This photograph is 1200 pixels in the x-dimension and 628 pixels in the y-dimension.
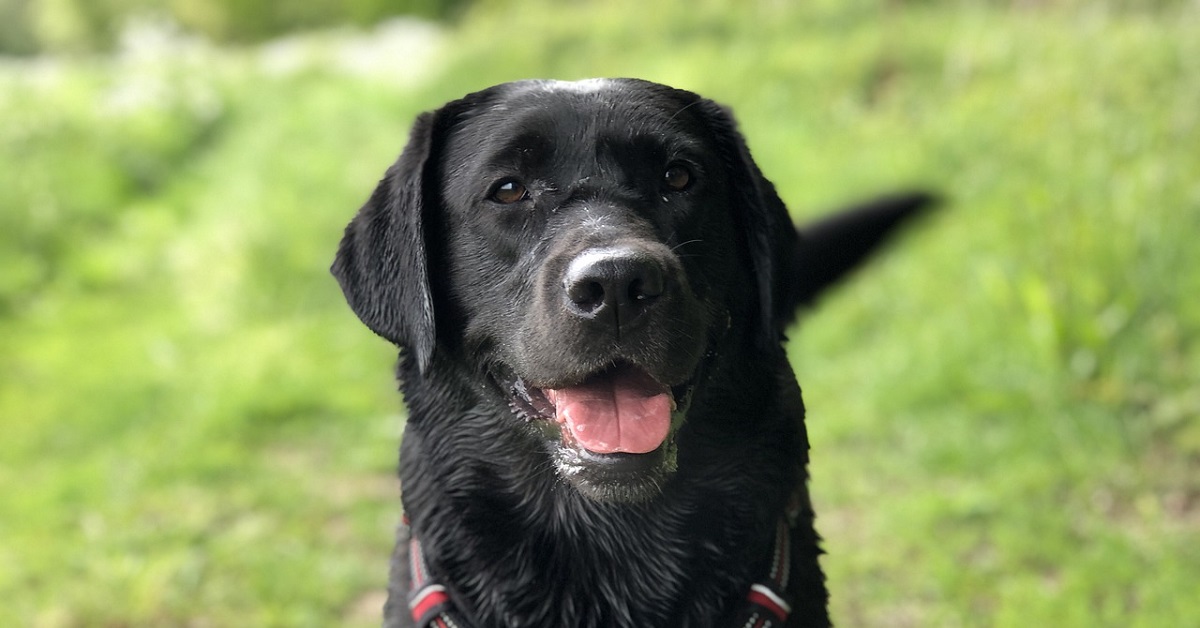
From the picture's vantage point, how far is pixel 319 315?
21.8ft

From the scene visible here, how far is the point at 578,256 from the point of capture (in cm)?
198

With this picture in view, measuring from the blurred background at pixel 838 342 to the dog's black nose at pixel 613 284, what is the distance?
7.01 feet

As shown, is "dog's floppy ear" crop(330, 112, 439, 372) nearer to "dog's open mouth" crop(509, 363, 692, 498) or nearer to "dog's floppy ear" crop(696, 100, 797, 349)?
"dog's open mouth" crop(509, 363, 692, 498)

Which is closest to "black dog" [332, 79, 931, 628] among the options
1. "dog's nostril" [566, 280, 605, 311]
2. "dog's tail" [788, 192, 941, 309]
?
"dog's nostril" [566, 280, 605, 311]

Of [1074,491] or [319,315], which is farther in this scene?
[319,315]

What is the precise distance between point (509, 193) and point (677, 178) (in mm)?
356

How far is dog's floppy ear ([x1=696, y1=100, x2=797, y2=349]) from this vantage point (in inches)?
89.7

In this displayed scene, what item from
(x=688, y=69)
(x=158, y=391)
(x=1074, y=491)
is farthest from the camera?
(x=688, y=69)

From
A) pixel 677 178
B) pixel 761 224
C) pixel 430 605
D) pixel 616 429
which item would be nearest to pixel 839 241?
pixel 761 224

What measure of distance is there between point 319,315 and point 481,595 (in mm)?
4733

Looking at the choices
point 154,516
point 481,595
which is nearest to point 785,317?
point 481,595

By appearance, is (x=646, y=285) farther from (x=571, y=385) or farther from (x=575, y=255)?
(x=571, y=385)

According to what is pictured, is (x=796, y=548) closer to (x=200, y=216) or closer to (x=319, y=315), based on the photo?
(x=319, y=315)

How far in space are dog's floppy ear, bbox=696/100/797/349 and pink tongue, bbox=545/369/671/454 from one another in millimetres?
324
